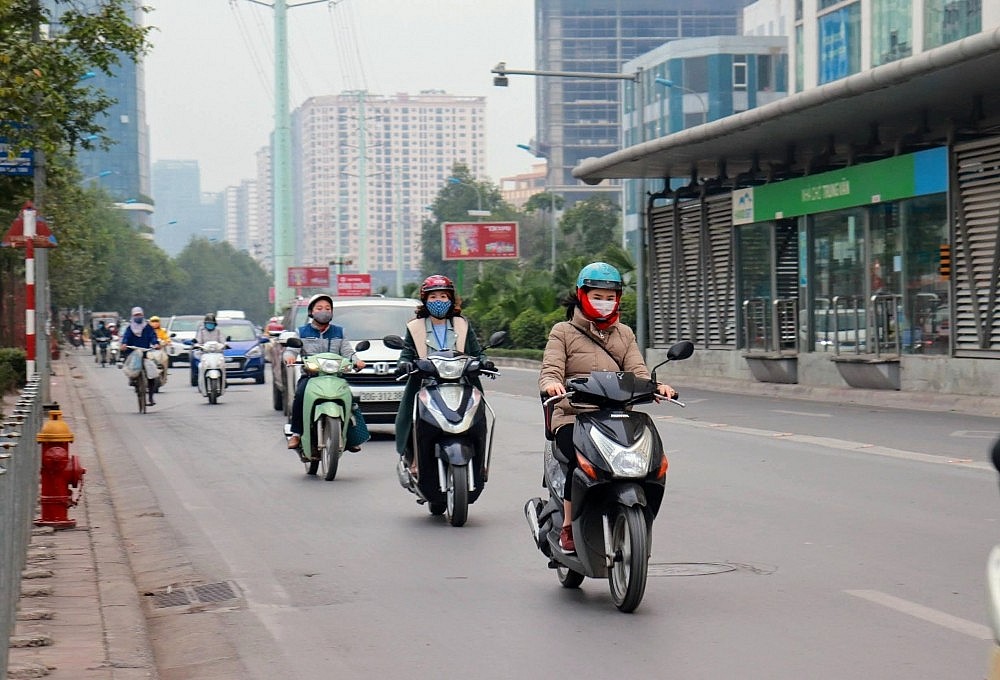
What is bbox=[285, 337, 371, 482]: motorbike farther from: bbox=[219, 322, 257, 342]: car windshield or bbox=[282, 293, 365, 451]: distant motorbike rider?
bbox=[219, 322, 257, 342]: car windshield

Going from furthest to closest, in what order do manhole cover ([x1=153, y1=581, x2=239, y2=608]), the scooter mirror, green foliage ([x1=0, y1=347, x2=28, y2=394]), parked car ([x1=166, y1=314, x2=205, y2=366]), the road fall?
parked car ([x1=166, y1=314, x2=205, y2=366]), green foliage ([x1=0, y1=347, x2=28, y2=394]), the scooter mirror, manhole cover ([x1=153, y1=581, x2=239, y2=608]), the road

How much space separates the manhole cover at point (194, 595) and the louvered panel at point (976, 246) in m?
15.9

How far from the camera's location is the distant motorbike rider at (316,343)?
572 inches

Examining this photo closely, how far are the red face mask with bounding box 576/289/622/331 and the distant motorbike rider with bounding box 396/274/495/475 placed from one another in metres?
3.70

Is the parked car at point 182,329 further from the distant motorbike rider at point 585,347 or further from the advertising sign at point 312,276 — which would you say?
the advertising sign at point 312,276

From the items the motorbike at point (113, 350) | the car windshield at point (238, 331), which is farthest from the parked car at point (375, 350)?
Result: the motorbike at point (113, 350)

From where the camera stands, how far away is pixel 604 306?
7.77 meters

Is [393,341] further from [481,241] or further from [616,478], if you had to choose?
[481,241]

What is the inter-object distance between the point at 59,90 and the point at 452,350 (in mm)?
11679

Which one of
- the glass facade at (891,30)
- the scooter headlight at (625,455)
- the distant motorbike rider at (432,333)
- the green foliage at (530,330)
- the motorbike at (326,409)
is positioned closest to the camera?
the scooter headlight at (625,455)

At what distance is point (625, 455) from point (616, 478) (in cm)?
11

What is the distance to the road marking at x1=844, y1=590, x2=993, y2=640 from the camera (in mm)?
6766

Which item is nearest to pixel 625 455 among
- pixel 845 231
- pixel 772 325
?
pixel 845 231

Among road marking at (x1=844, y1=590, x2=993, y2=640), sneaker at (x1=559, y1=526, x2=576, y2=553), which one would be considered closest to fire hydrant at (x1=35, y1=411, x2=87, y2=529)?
sneaker at (x1=559, y1=526, x2=576, y2=553)
